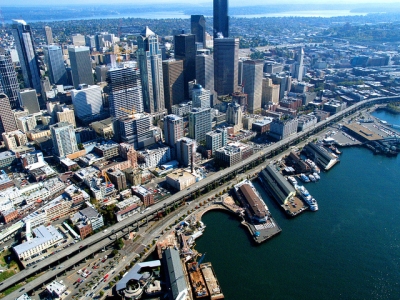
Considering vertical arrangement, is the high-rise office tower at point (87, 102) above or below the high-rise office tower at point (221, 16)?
below

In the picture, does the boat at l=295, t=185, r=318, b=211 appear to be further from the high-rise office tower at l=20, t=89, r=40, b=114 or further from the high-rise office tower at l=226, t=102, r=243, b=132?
the high-rise office tower at l=20, t=89, r=40, b=114

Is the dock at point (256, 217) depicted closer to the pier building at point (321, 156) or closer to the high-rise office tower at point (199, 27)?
the pier building at point (321, 156)

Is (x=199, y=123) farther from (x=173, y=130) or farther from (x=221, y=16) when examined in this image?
(x=221, y=16)

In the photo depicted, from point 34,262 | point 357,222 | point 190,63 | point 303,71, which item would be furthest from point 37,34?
point 357,222

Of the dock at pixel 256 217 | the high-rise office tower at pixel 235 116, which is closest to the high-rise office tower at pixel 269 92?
the high-rise office tower at pixel 235 116

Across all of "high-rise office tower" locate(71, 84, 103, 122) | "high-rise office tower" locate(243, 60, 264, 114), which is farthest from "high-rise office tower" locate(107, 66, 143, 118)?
"high-rise office tower" locate(243, 60, 264, 114)

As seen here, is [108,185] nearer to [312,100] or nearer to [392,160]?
[392,160]
